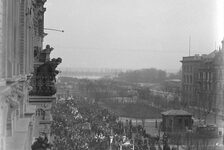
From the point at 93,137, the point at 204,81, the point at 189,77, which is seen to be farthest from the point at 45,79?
the point at 189,77

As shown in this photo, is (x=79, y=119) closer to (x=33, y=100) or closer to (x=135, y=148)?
(x=135, y=148)

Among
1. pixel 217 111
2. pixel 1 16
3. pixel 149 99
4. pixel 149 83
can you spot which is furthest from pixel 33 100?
pixel 149 83

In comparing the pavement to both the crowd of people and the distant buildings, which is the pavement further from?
the distant buildings

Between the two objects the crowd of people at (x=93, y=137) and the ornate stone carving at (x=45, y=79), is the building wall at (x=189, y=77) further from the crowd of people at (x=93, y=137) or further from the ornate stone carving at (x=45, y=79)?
the ornate stone carving at (x=45, y=79)

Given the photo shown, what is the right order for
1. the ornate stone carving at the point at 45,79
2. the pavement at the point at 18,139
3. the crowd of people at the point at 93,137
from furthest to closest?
the crowd of people at the point at 93,137 < the ornate stone carving at the point at 45,79 < the pavement at the point at 18,139

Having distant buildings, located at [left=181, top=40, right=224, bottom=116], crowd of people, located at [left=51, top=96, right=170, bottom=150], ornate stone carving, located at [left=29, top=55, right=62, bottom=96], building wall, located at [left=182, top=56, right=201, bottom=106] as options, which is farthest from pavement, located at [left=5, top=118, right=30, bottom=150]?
building wall, located at [left=182, top=56, right=201, bottom=106]

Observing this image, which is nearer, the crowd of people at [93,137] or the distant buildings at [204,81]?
the crowd of people at [93,137]

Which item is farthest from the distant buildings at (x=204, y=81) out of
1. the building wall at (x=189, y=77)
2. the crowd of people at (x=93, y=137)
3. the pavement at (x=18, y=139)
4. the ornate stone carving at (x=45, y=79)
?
the pavement at (x=18, y=139)

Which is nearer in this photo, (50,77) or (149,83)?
(50,77)
